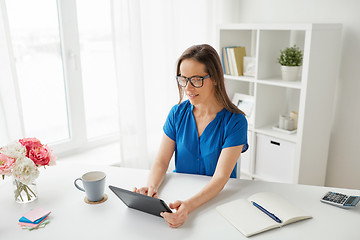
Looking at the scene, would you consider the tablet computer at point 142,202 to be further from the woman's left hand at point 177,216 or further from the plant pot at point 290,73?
the plant pot at point 290,73

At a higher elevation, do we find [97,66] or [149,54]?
[149,54]

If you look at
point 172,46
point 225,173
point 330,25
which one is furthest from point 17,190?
point 330,25

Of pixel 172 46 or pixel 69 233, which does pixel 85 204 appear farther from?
pixel 172 46

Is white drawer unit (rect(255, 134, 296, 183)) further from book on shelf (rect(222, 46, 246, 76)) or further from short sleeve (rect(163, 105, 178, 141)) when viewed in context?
short sleeve (rect(163, 105, 178, 141))

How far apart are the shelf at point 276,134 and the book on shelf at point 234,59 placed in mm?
502

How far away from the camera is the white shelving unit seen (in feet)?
8.07

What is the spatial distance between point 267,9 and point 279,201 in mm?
2081

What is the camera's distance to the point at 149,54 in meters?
2.87

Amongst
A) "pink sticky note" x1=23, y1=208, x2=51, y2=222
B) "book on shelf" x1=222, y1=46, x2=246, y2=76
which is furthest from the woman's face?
"book on shelf" x1=222, y1=46, x2=246, y2=76

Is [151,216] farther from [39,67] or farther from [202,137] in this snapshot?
[39,67]

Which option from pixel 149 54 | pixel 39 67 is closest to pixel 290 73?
pixel 149 54

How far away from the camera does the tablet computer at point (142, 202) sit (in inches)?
50.0

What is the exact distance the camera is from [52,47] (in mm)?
2682

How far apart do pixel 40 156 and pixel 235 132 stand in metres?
0.86
